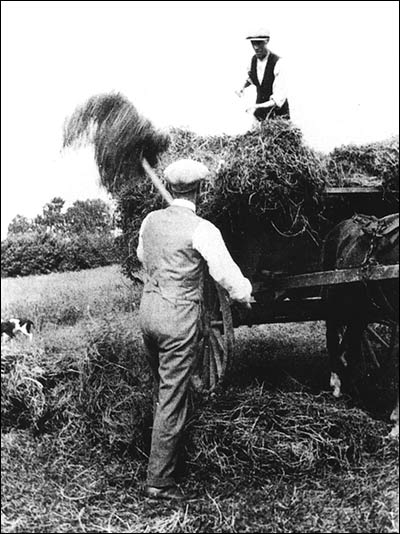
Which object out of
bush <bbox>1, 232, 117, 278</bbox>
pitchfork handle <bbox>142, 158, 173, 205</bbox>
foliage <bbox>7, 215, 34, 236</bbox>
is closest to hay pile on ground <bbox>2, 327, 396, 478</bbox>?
bush <bbox>1, 232, 117, 278</bbox>

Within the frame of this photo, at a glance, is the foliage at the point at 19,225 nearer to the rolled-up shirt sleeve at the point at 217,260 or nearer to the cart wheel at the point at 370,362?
the rolled-up shirt sleeve at the point at 217,260

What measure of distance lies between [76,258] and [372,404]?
2.63 metres

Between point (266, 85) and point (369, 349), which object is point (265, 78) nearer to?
point (266, 85)

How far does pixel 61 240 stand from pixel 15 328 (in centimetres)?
103

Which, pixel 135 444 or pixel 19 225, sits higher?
pixel 19 225

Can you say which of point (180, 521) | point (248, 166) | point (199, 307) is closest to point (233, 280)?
point (199, 307)

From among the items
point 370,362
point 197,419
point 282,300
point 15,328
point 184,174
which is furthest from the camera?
point 370,362

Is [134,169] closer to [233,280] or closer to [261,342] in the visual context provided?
[233,280]

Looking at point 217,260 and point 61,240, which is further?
point 61,240

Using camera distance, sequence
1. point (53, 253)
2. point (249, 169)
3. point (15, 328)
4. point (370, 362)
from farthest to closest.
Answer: point (370, 362), point (53, 253), point (249, 169), point (15, 328)

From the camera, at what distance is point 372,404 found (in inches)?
217

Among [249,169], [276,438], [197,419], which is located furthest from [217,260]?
[276,438]

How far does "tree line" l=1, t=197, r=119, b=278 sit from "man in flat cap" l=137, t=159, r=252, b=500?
0.88 metres

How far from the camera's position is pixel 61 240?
523cm
